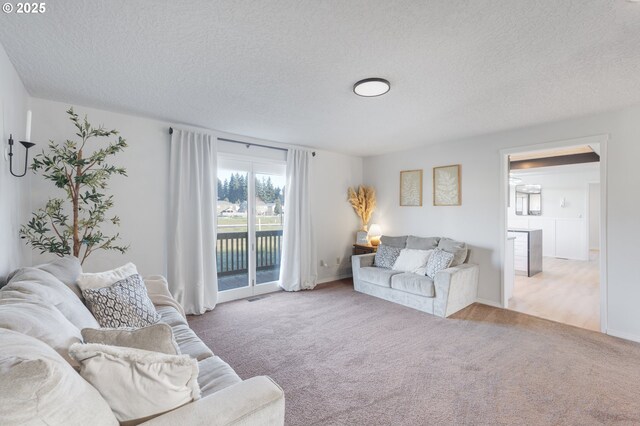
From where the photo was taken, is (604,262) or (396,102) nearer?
(396,102)

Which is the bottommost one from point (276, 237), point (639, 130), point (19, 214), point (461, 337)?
point (461, 337)

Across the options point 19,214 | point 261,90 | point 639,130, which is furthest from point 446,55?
point 19,214

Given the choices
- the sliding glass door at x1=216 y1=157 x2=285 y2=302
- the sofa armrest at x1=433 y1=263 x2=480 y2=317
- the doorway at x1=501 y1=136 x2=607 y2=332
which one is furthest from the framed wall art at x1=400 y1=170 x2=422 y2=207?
the sliding glass door at x1=216 y1=157 x2=285 y2=302

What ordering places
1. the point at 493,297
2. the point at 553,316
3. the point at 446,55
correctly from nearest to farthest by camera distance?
the point at 446,55
the point at 553,316
the point at 493,297

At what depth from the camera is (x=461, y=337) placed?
3.07 m

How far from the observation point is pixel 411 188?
5.12 metres

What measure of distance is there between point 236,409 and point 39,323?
826 millimetres

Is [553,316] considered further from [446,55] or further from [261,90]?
[261,90]

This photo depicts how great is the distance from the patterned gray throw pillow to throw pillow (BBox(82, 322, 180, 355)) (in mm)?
752

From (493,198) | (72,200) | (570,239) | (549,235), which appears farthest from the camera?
(549,235)

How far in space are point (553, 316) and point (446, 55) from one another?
3548mm

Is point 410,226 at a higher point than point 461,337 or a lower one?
higher

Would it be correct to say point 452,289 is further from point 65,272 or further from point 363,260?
point 65,272

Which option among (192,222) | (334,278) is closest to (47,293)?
(192,222)
